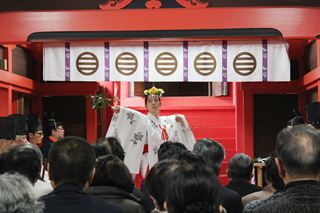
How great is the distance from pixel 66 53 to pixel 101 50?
0.51 metres

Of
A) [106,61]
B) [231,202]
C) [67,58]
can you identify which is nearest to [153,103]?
[106,61]

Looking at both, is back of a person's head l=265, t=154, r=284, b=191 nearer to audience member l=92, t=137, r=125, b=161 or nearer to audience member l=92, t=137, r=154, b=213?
audience member l=92, t=137, r=154, b=213

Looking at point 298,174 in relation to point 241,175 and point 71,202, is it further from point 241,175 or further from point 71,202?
point 241,175

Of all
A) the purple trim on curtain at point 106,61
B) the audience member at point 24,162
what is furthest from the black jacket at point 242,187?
the purple trim on curtain at point 106,61

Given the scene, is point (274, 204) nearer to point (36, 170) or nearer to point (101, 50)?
point (36, 170)

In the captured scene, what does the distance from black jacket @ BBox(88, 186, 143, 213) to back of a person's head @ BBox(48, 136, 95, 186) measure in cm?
44

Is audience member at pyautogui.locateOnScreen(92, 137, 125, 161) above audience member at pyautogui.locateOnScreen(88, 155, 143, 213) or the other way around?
above

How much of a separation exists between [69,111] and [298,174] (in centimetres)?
840

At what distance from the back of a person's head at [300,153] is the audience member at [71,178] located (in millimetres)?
924

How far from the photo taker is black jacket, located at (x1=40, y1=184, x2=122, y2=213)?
8.17ft

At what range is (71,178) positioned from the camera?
2.56 metres

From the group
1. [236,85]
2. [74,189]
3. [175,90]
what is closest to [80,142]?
[74,189]

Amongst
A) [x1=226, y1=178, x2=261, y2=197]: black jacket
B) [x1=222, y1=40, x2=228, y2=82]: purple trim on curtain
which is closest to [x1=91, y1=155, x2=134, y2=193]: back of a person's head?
[x1=226, y1=178, x2=261, y2=197]: black jacket

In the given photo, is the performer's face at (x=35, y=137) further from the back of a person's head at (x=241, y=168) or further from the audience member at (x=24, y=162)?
the audience member at (x=24, y=162)
